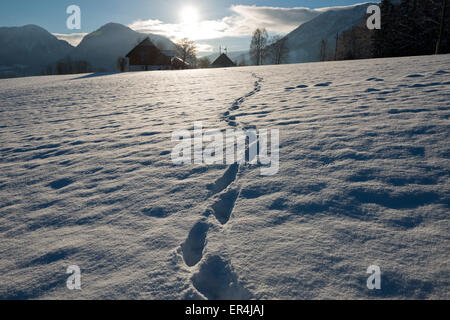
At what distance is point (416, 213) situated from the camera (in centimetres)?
158

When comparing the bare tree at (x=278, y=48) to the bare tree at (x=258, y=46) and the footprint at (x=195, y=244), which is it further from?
the footprint at (x=195, y=244)

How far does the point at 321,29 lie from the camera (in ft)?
526

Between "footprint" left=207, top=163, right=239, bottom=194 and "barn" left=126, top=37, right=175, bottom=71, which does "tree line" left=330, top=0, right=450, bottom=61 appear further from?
"footprint" left=207, top=163, right=239, bottom=194

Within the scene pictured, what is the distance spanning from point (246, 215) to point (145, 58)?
36.3 m

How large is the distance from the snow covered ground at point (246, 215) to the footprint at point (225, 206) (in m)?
0.01

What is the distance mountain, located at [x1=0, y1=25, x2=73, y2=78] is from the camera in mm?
156125

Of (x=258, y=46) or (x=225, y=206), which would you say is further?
(x=258, y=46)

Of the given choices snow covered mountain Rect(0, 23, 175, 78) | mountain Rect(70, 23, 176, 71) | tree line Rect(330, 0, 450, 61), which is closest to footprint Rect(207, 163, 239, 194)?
tree line Rect(330, 0, 450, 61)

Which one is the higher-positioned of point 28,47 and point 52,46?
point 28,47

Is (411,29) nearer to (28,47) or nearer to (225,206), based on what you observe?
(225,206)

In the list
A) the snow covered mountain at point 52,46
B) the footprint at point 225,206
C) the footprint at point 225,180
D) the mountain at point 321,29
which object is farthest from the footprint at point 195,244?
the snow covered mountain at point 52,46

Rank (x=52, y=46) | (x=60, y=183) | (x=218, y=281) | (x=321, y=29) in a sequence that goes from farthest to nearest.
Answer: (x=52, y=46) < (x=321, y=29) < (x=60, y=183) < (x=218, y=281)

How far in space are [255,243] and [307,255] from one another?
1.02ft

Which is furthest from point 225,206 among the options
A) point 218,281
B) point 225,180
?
point 218,281
